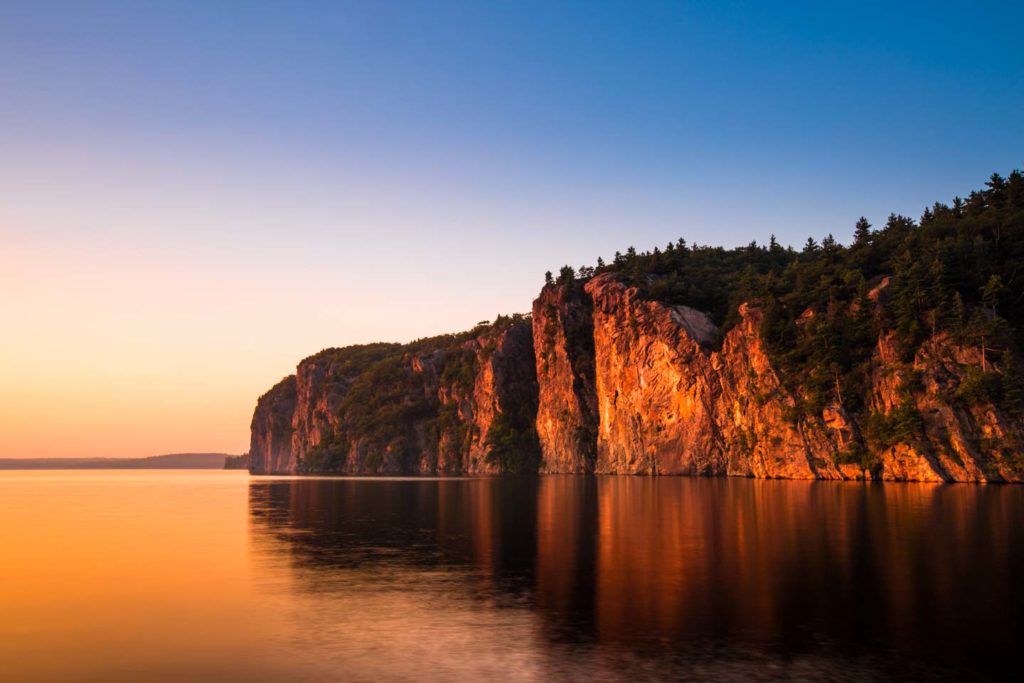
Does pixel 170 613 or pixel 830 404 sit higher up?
pixel 830 404

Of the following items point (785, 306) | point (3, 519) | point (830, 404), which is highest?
point (785, 306)

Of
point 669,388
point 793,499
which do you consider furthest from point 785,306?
point 793,499

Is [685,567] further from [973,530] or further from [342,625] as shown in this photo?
[973,530]

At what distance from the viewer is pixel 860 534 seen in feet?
113

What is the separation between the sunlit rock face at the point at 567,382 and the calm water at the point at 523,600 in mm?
120463

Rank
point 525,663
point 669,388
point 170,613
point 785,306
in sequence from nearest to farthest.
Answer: point 525,663
point 170,613
point 785,306
point 669,388

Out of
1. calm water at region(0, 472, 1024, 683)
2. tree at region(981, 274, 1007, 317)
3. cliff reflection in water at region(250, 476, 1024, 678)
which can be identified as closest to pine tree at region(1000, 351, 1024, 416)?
tree at region(981, 274, 1007, 317)

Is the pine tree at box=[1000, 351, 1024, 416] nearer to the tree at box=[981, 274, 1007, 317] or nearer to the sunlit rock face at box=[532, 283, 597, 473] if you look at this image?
the tree at box=[981, 274, 1007, 317]

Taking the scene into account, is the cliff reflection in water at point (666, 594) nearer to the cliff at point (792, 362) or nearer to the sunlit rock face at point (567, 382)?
the cliff at point (792, 362)

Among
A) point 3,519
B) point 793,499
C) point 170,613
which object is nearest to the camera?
point 170,613

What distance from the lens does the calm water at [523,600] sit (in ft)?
48.1

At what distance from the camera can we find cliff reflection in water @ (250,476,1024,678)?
14.9 metres

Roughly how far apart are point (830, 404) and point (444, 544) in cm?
8341

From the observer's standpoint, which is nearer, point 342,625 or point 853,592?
point 342,625
